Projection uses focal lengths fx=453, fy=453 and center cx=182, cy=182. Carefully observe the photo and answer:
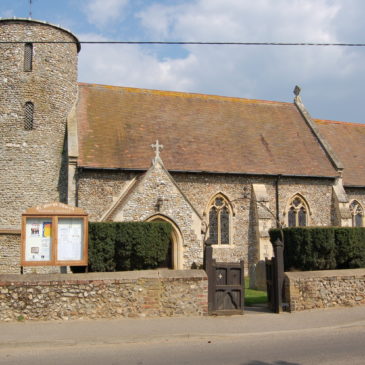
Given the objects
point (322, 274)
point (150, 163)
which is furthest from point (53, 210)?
point (150, 163)

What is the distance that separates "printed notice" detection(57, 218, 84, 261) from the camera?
11.4 metres

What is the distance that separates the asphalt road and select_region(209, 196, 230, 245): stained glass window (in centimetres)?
1057

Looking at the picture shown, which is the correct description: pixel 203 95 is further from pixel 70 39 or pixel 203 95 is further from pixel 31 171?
pixel 31 171

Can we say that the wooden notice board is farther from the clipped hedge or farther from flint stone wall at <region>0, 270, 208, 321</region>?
the clipped hedge

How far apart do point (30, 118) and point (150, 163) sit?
5495 millimetres

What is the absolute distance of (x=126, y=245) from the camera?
12469 mm

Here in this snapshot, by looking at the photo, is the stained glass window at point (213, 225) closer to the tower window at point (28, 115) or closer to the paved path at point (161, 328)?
the tower window at point (28, 115)

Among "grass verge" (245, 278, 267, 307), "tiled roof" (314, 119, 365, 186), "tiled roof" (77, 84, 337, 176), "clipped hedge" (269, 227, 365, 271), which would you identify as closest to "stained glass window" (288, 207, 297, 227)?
"tiled roof" (77, 84, 337, 176)

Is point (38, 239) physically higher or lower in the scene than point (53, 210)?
lower

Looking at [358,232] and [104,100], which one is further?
[104,100]

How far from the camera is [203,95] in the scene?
995 inches

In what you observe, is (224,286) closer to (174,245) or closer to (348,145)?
(174,245)

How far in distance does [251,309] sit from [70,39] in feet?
48.5

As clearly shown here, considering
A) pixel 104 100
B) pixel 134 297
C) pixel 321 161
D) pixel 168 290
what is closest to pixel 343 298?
pixel 168 290
